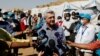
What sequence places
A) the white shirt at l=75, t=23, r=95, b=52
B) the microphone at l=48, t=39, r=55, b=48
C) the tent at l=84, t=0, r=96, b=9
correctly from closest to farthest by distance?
1. the microphone at l=48, t=39, r=55, b=48
2. the white shirt at l=75, t=23, r=95, b=52
3. the tent at l=84, t=0, r=96, b=9

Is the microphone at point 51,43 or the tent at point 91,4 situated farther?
the tent at point 91,4

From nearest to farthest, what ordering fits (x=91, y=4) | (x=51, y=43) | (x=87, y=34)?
1. (x=51, y=43)
2. (x=87, y=34)
3. (x=91, y=4)

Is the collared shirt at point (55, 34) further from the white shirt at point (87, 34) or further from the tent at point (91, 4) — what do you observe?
the tent at point (91, 4)

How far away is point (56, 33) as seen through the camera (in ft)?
22.1

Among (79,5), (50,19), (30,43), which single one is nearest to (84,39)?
(30,43)

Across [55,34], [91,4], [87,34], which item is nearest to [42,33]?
[55,34]

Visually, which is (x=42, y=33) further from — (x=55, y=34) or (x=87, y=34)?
(x=87, y=34)

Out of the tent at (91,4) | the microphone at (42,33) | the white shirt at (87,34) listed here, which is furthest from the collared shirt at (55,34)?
the tent at (91,4)

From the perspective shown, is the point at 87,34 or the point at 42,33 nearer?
the point at 42,33

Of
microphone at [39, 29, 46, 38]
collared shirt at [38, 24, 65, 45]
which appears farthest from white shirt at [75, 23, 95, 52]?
microphone at [39, 29, 46, 38]

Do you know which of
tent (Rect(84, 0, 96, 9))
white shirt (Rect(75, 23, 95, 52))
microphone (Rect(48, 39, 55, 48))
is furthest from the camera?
tent (Rect(84, 0, 96, 9))

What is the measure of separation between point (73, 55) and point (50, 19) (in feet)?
19.6

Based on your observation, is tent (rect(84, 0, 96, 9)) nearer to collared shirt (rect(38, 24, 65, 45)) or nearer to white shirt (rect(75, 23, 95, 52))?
white shirt (rect(75, 23, 95, 52))

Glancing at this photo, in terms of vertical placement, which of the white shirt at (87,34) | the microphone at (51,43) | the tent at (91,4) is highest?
the microphone at (51,43)
